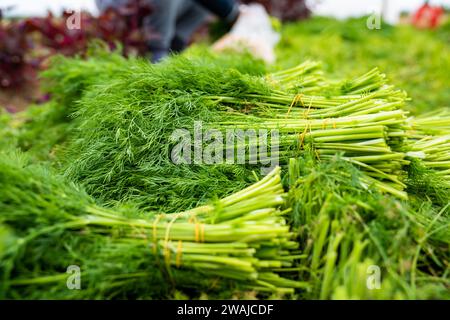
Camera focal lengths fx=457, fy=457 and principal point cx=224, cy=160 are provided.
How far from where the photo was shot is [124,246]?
1628 mm

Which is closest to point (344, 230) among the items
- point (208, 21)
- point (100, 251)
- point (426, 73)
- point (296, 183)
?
point (296, 183)

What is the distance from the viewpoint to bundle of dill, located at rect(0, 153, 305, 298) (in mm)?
1583

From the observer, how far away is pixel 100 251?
1640mm

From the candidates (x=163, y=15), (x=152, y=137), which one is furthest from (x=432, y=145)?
(x=163, y=15)

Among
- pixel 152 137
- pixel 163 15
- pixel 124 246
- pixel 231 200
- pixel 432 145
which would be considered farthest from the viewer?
pixel 163 15

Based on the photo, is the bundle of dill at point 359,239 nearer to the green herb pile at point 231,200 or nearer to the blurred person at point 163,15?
the green herb pile at point 231,200

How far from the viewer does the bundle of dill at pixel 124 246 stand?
1583 millimetres

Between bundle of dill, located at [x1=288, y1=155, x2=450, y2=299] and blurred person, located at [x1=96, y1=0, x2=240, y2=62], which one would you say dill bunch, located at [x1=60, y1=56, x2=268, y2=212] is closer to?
bundle of dill, located at [x1=288, y1=155, x2=450, y2=299]

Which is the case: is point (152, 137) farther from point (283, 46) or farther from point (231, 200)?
point (283, 46)

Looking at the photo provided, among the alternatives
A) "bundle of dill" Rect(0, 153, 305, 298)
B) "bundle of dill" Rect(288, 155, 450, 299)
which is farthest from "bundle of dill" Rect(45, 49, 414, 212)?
"bundle of dill" Rect(0, 153, 305, 298)

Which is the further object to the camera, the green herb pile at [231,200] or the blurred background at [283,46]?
the blurred background at [283,46]

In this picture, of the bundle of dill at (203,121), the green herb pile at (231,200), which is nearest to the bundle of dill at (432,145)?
the green herb pile at (231,200)

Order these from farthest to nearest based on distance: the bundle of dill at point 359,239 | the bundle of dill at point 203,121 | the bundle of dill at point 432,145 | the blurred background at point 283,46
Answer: the blurred background at point 283,46
the bundle of dill at point 432,145
the bundle of dill at point 203,121
the bundle of dill at point 359,239

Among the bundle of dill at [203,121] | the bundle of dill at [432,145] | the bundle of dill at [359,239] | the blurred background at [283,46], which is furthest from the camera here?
the blurred background at [283,46]
